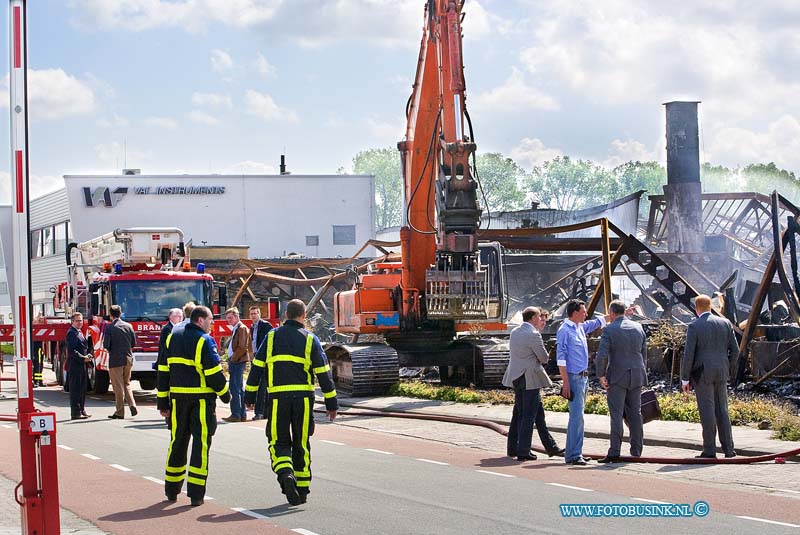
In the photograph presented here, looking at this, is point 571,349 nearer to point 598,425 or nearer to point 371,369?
point 598,425

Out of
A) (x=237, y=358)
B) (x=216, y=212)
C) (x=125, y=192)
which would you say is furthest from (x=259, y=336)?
(x=216, y=212)

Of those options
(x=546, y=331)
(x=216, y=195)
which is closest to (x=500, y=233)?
(x=546, y=331)

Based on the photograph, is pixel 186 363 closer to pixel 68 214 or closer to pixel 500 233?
pixel 500 233

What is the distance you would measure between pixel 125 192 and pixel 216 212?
4.85 meters

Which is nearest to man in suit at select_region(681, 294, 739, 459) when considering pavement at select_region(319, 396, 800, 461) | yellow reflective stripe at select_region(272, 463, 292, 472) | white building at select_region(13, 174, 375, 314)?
pavement at select_region(319, 396, 800, 461)

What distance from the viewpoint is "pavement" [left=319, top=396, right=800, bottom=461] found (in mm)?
13898

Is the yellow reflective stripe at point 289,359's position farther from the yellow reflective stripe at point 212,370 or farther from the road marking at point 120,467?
the road marking at point 120,467

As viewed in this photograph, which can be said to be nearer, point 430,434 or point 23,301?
point 23,301

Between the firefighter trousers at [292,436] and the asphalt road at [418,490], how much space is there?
1.12 ft

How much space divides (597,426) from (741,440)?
8.94 ft

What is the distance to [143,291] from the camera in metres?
25.4

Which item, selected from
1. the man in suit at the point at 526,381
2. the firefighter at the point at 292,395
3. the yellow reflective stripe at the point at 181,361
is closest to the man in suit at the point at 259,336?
the man in suit at the point at 526,381

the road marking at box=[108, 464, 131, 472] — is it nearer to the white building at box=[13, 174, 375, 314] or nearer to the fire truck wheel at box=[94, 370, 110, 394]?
the fire truck wheel at box=[94, 370, 110, 394]

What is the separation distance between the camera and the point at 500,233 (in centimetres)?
3106
